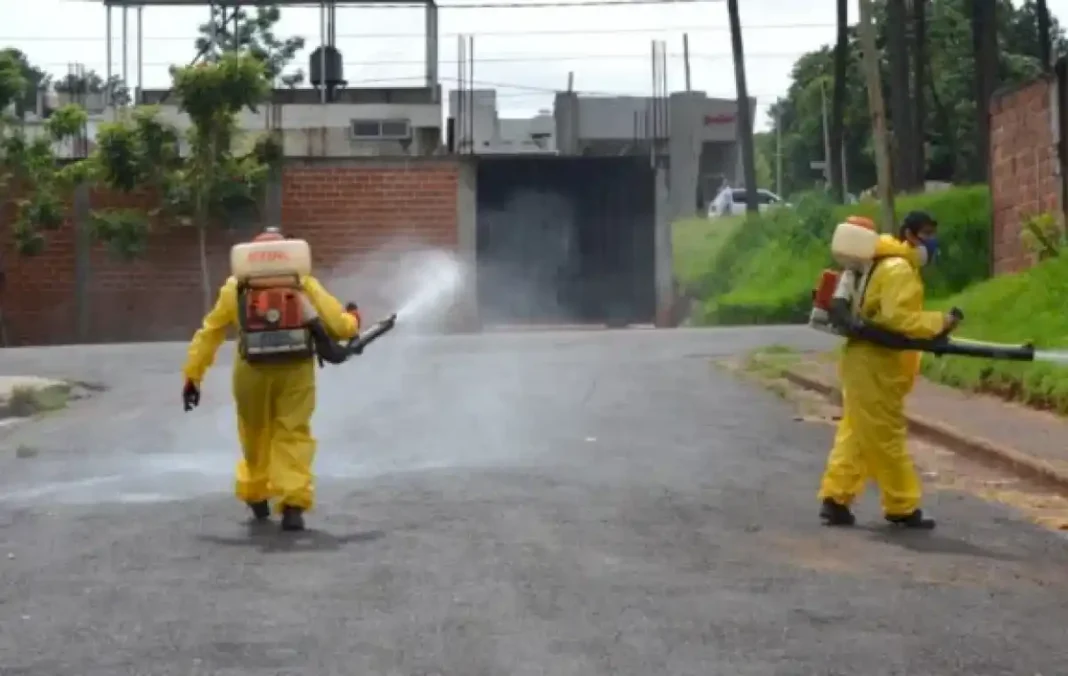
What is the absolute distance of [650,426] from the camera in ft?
51.9

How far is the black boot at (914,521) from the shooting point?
1039 cm

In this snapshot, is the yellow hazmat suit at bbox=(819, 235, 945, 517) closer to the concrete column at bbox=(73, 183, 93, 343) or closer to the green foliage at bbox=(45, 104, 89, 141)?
the green foliage at bbox=(45, 104, 89, 141)

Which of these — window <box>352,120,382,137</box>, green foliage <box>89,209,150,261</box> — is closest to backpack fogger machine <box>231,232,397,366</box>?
green foliage <box>89,209,150,261</box>

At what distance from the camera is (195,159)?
3738cm

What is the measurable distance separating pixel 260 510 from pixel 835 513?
3106 millimetres

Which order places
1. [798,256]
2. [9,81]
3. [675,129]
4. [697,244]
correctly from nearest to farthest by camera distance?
[9,81] < [798,256] < [697,244] < [675,129]

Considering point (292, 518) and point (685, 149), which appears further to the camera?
point (685, 149)

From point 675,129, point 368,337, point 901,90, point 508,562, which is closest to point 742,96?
point 901,90

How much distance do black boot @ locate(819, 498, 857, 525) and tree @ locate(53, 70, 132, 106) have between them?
33320 millimetres

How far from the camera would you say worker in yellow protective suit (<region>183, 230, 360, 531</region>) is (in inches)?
407

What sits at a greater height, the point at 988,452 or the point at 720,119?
the point at 720,119

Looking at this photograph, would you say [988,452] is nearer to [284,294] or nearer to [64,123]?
[284,294]

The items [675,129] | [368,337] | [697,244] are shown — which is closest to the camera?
[368,337]

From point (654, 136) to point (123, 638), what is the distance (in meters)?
36.1
